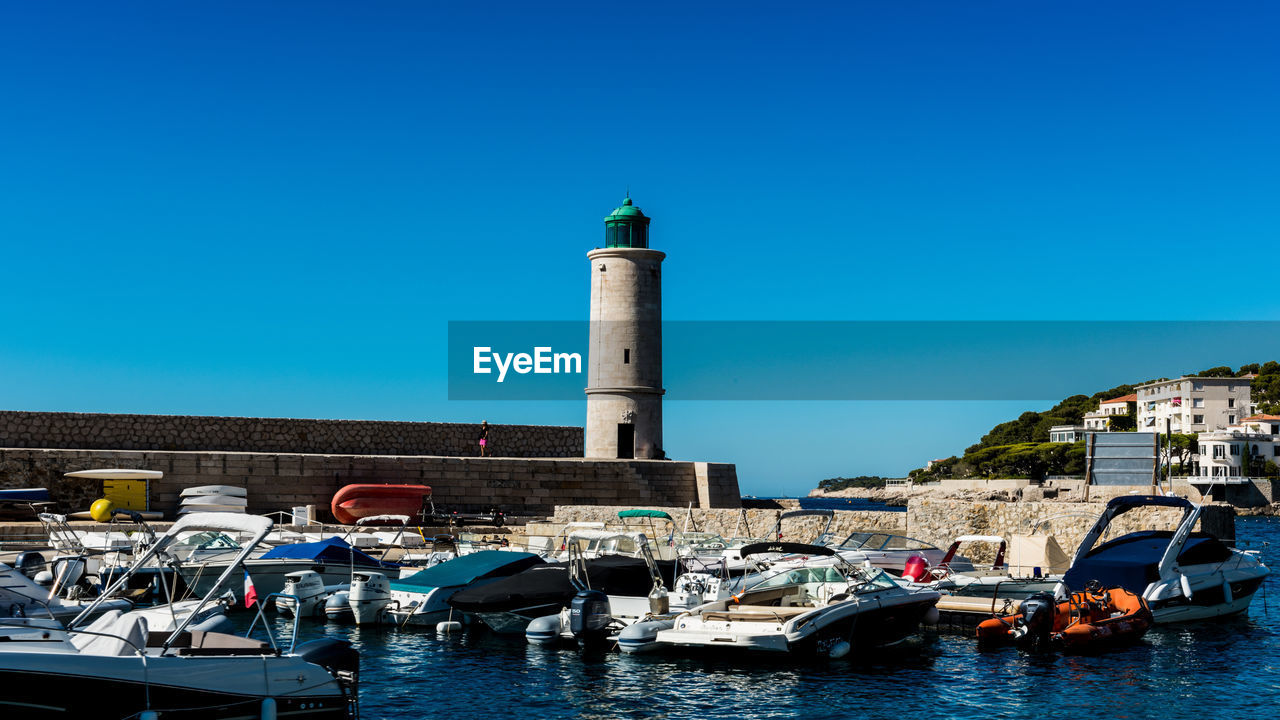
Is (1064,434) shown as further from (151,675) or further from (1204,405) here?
(151,675)

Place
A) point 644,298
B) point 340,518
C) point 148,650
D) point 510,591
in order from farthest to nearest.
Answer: point 644,298 < point 340,518 < point 510,591 < point 148,650

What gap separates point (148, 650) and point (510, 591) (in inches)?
274

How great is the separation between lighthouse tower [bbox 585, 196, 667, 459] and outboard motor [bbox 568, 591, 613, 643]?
18510mm

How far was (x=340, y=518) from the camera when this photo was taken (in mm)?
27766

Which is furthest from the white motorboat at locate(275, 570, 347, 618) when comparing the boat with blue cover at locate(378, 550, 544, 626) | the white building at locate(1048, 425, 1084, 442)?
the white building at locate(1048, 425, 1084, 442)

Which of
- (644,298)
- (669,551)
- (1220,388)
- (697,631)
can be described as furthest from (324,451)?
(1220,388)

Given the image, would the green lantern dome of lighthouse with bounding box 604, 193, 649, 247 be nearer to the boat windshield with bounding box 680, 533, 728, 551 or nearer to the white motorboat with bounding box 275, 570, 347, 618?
the boat windshield with bounding box 680, 533, 728, 551

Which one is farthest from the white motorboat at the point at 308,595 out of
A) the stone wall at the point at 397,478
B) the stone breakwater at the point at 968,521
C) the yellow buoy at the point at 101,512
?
the stone wall at the point at 397,478

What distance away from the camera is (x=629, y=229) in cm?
3341

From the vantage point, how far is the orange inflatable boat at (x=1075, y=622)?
14219 mm

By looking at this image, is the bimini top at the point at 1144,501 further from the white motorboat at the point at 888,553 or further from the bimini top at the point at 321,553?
the bimini top at the point at 321,553

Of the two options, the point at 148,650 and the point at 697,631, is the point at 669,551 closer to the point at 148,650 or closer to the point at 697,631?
the point at 697,631

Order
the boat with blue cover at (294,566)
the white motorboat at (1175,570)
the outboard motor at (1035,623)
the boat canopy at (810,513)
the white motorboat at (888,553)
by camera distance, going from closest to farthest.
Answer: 1. the outboard motor at (1035,623)
2. the white motorboat at (1175,570)
3. the boat with blue cover at (294,566)
4. the white motorboat at (888,553)
5. the boat canopy at (810,513)

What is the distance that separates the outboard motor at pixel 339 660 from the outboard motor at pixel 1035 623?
27.4 ft
